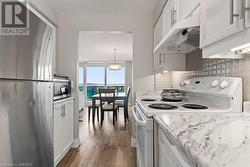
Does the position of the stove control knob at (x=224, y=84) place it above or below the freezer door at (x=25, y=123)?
above

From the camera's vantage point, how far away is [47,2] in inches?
110

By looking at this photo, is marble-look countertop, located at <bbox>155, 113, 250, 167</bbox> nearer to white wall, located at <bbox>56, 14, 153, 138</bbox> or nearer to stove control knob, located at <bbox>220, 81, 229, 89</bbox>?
stove control knob, located at <bbox>220, 81, 229, 89</bbox>

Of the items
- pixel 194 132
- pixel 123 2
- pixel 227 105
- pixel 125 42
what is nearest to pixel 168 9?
pixel 123 2

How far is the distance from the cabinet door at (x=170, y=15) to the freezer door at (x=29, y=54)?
1150 mm

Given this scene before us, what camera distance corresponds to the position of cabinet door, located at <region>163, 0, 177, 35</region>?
183cm

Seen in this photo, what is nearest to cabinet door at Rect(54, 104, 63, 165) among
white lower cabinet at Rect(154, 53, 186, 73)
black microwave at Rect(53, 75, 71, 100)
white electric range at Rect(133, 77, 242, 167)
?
black microwave at Rect(53, 75, 71, 100)

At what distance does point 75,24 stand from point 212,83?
2488mm

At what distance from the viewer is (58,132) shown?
2.45m

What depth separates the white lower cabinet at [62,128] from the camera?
2385 mm

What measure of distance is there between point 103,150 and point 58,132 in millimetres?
909

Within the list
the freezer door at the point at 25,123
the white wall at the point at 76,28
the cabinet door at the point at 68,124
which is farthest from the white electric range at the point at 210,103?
the white wall at the point at 76,28

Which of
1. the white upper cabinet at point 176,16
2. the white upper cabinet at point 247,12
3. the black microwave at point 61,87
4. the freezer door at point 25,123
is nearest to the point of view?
the white upper cabinet at point 247,12

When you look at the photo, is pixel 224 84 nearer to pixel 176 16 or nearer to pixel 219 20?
pixel 219 20

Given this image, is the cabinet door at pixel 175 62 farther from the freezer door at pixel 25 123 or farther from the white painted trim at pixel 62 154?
the white painted trim at pixel 62 154
